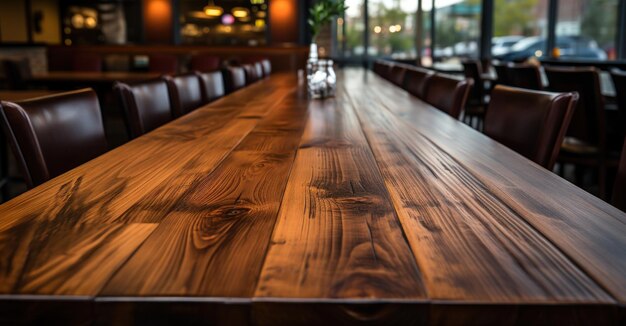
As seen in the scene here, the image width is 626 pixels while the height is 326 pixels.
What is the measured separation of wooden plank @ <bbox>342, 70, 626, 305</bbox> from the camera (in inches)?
22.9

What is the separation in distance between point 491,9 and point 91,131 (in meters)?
9.11

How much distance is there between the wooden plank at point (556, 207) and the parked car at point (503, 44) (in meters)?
9.56

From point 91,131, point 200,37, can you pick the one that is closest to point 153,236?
point 91,131

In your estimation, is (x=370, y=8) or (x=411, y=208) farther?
(x=370, y=8)

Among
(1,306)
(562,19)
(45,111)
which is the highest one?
(562,19)

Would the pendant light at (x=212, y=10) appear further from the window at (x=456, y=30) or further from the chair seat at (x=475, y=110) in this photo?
the chair seat at (x=475, y=110)

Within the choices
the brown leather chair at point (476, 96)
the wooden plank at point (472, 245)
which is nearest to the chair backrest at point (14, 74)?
the brown leather chair at point (476, 96)

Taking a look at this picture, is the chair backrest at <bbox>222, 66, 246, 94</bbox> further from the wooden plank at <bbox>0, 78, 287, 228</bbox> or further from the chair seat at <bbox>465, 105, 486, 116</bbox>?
the chair seat at <bbox>465, 105, 486, 116</bbox>

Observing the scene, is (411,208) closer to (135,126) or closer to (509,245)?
(509,245)

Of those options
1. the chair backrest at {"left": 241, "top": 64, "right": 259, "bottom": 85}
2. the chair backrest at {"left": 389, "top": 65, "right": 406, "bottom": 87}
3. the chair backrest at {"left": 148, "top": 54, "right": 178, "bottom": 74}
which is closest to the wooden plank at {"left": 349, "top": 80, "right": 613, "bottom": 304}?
the chair backrest at {"left": 389, "top": 65, "right": 406, "bottom": 87}

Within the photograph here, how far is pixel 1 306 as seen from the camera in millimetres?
503

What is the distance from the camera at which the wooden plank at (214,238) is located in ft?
1.73

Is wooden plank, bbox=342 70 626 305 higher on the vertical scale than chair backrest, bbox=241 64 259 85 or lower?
lower

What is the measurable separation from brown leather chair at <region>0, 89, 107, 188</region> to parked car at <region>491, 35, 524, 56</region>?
956 cm
